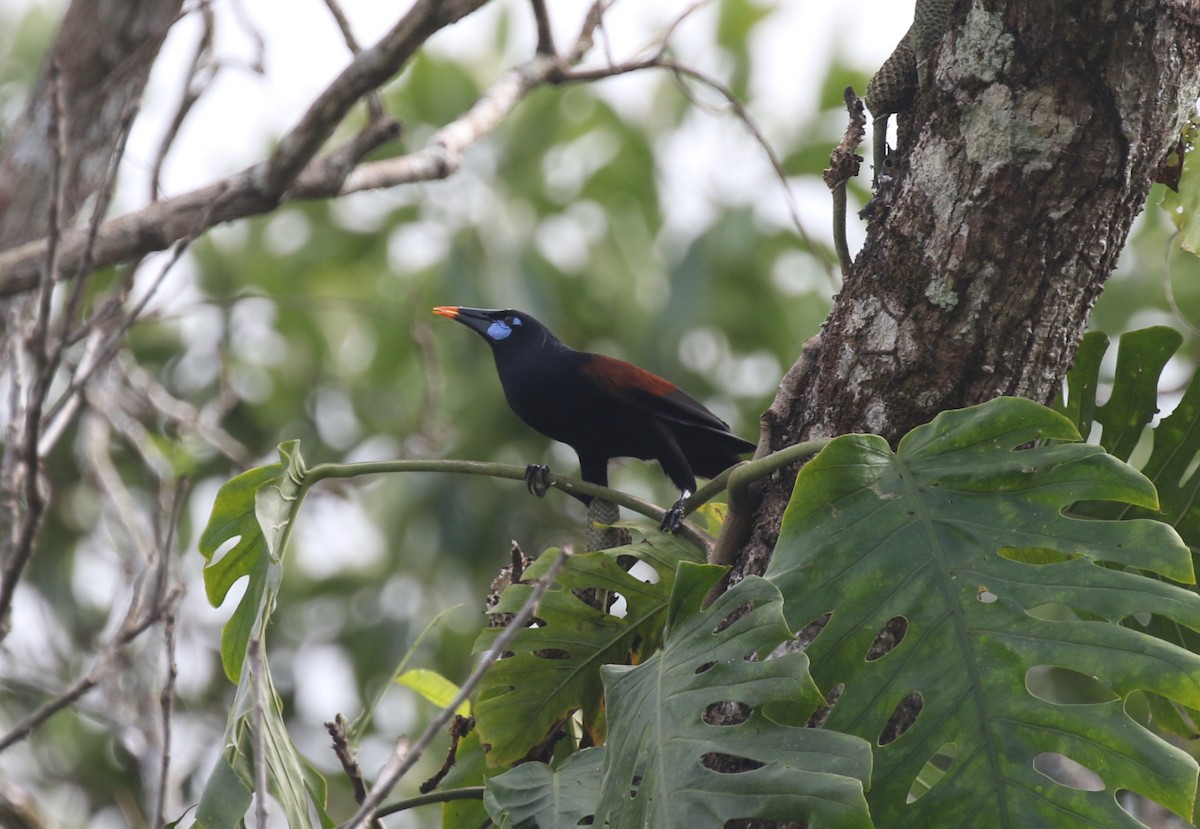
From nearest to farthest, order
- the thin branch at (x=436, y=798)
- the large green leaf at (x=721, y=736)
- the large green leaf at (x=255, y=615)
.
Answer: the large green leaf at (x=721, y=736)
the large green leaf at (x=255, y=615)
the thin branch at (x=436, y=798)

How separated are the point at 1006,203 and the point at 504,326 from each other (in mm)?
2289

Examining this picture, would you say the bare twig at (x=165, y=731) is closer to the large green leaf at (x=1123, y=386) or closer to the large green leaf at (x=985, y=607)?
the large green leaf at (x=985, y=607)

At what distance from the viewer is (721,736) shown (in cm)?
157

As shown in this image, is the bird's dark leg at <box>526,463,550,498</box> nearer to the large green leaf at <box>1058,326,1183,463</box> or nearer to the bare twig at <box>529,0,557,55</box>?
the large green leaf at <box>1058,326,1183,463</box>

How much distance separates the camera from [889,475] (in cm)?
172

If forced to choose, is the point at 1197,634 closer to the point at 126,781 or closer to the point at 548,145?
the point at 126,781

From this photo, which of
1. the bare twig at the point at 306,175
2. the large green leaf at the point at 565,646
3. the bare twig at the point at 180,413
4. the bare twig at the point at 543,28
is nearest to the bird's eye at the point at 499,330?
the bare twig at the point at 306,175

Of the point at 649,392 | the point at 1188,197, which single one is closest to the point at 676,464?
the point at 649,392

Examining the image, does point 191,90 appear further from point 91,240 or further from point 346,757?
point 346,757

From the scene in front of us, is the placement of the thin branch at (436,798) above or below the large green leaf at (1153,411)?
below

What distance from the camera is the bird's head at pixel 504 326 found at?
3.79 meters

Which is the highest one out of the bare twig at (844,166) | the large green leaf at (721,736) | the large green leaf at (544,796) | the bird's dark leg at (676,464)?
the bare twig at (844,166)

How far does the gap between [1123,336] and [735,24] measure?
22.5 feet

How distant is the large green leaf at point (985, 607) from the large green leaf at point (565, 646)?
457mm
